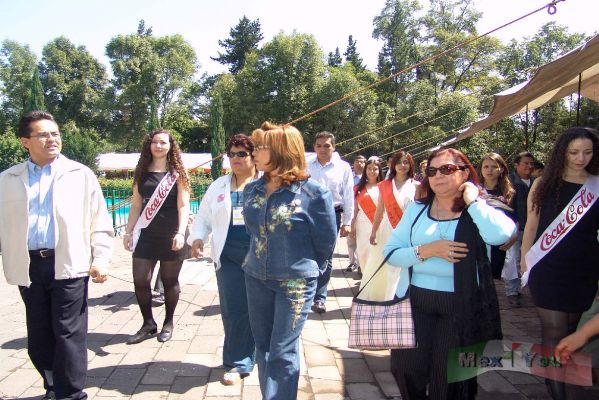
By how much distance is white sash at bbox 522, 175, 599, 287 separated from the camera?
8.75ft

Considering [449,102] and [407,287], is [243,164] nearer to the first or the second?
[407,287]

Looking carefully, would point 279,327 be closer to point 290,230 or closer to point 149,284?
point 290,230

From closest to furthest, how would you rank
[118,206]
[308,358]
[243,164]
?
[243,164] → [308,358] → [118,206]

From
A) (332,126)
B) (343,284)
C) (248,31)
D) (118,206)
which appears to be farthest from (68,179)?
(248,31)

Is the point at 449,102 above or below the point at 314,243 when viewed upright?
above

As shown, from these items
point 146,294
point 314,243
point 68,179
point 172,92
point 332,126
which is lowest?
point 146,294

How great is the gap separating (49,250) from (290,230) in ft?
4.98

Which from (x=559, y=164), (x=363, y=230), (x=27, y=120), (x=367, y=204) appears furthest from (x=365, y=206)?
(x=27, y=120)

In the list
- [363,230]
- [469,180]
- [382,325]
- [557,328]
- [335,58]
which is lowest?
Answer: [557,328]

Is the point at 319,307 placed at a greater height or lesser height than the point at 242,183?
lesser

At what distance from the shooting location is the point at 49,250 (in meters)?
2.87

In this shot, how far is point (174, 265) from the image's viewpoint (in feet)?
14.2

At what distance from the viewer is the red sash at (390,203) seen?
5000 mm

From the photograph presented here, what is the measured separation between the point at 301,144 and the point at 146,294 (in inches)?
Result: 96.1
